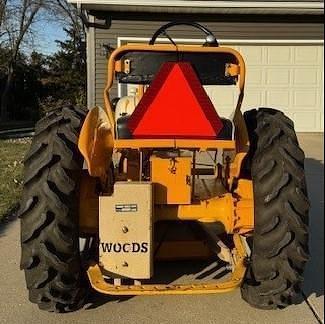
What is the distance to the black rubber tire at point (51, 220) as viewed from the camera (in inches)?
134

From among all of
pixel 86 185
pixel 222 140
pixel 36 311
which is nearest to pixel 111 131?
pixel 86 185

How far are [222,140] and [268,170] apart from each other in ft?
1.26

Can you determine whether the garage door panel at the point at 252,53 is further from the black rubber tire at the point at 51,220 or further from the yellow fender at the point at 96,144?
the black rubber tire at the point at 51,220

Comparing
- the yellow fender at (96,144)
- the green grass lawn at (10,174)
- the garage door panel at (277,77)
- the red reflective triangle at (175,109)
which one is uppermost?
the garage door panel at (277,77)

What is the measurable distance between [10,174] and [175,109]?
5988 millimetres

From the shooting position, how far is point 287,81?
45.9ft

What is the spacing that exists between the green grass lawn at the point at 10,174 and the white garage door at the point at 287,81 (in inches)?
212

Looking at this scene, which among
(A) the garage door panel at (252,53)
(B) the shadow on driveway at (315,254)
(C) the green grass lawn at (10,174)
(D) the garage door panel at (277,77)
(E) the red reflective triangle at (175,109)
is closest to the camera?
(E) the red reflective triangle at (175,109)

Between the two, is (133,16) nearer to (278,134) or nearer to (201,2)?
(201,2)

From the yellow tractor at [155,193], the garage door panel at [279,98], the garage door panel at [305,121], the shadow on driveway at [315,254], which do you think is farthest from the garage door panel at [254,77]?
the yellow tractor at [155,193]

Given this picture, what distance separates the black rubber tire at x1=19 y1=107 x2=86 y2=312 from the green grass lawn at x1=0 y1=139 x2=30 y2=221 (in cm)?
285

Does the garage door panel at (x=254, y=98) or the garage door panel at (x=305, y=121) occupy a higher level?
the garage door panel at (x=254, y=98)

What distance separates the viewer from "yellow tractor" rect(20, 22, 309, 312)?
332cm

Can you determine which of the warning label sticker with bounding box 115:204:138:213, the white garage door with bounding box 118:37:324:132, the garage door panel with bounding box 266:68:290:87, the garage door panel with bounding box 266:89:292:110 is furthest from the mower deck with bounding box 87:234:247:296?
the garage door panel with bounding box 266:68:290:87
